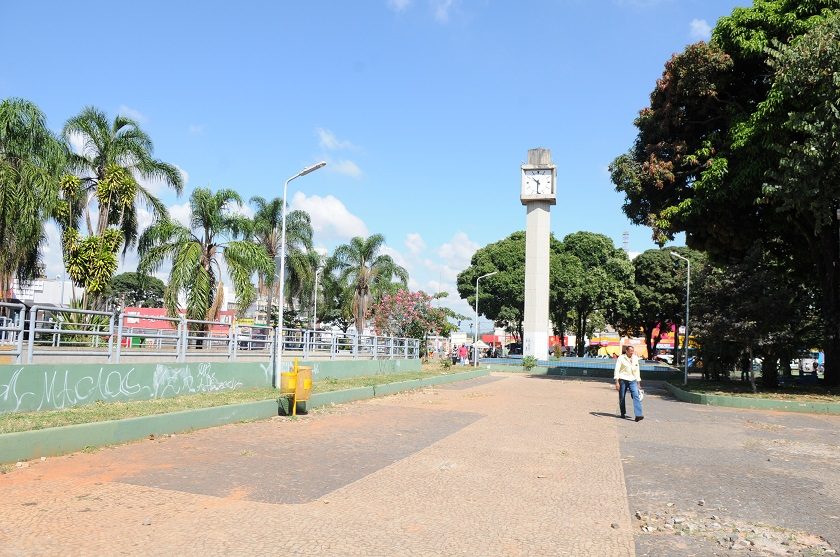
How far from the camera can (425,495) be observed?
6609 millimetres

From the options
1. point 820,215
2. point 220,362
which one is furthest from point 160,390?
point 820,215

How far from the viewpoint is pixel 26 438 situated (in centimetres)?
756

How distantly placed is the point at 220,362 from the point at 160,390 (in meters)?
2.26

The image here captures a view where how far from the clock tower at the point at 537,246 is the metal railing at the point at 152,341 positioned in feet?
48.2

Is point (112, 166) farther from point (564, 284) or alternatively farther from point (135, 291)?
point (135, 291)

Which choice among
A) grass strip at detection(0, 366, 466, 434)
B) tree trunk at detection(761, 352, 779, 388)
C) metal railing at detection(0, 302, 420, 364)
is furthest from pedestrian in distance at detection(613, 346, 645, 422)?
tree trunk at detection(761, 352, 779, 388)

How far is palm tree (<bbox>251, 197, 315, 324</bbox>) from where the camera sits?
4225 centimetres

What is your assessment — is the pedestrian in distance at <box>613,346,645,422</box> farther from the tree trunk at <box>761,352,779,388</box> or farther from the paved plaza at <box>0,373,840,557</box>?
the tree trunk at <box>761,352,779,388</box>

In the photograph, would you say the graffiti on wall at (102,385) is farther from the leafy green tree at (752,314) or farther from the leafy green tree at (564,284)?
the leafy green tree at (564,284)

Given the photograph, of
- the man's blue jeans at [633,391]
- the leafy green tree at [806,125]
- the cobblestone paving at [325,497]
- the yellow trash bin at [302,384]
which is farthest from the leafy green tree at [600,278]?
the cobblestone paving at [325,497]

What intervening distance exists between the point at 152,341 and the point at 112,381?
1046 cm

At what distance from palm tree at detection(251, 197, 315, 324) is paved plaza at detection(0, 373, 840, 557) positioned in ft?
105

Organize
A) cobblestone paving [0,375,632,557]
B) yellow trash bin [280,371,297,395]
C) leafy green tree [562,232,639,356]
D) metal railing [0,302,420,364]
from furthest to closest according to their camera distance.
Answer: leafy green tree [562,232,639,356], yellow trash bin [280,371,297,395], metal railing [0,302,420,364], cobblestone paving [0,375,632,557]

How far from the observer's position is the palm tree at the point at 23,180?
21.0 meters
